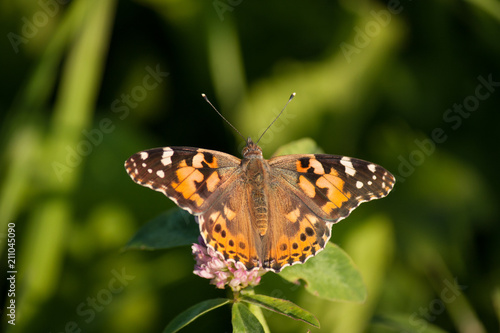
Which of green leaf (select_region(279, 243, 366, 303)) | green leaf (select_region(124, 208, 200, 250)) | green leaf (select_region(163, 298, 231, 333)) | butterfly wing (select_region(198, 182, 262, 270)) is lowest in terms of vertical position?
green leaf (select_region(124, 208, 200, 250))

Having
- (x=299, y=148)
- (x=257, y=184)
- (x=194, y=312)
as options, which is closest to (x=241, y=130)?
(x=299, y=148)

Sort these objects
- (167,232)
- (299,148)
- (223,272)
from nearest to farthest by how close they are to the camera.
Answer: (223,272), (167,232), (299,148)

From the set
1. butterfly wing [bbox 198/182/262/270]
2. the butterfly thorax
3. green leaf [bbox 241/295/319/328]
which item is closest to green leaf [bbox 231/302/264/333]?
green leaf [bbox 241/295/319/328]

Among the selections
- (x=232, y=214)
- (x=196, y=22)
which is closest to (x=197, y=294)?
(x=232, y=214)

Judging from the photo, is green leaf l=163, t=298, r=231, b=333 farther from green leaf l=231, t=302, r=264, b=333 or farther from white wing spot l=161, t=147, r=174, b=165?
white wing spot l=161, t=147, r=174, b=165

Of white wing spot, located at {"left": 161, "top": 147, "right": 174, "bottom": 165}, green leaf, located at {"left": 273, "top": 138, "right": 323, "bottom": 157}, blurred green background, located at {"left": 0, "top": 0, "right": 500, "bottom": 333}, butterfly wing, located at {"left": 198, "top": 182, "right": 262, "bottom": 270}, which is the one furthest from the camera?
blurred green background, located at {"left": 0, "top": 0, "right": 500, "bottom": 333}

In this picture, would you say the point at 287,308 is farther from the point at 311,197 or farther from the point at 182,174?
the point at 182,174

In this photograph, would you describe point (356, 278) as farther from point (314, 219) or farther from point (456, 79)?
point (456, 79)
